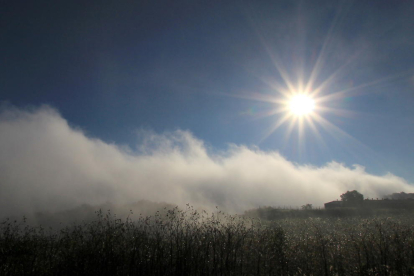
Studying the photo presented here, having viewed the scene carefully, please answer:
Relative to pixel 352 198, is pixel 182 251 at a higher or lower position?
lower

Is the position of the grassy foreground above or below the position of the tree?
below

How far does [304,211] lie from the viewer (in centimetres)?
4878

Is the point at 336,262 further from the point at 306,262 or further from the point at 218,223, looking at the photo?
the point at 218,223

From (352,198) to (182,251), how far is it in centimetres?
6307

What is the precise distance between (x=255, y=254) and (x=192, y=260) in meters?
3.28

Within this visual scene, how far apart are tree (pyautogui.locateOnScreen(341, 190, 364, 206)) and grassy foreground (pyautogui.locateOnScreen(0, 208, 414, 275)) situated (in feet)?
175

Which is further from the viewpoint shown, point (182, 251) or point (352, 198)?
point (352, 198)

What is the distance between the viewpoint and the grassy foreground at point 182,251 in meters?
10.1

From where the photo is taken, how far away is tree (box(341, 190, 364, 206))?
188ft

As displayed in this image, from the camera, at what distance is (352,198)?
59.8m

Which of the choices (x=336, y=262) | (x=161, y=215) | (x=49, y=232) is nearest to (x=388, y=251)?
(x=336, y=262)

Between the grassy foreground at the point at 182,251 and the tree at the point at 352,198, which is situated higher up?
the tree at the point at 352,198

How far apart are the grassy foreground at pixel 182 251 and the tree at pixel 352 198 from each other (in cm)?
5345

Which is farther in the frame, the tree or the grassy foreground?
the tree
